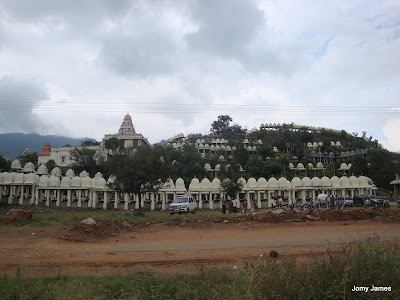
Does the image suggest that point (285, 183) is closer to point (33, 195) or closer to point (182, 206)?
point (182, 206)

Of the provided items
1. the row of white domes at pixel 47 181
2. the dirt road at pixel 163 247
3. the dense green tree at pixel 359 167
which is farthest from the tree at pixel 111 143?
the dirt road at pixel 163 247

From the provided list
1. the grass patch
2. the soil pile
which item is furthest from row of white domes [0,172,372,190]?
the grass patch

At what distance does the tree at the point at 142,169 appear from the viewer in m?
26.8

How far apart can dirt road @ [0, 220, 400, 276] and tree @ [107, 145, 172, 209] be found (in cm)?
905

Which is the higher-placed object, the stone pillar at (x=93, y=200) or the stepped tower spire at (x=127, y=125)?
the stepped tower spire at (x=127, y=125)

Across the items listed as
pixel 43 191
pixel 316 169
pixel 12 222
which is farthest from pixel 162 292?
pixel 316 169

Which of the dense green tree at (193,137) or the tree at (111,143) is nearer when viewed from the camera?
the tree at (111,143)

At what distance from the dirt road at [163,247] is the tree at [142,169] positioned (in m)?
9.05

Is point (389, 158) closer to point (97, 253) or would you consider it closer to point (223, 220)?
point (223, 220)

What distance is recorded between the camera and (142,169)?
26688mm

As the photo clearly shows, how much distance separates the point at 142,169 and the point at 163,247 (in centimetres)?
1473

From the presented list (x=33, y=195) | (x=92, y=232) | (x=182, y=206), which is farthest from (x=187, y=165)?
(x=92, y=232)

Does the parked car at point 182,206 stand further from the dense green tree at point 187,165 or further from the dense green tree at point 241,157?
the dense green tree at point 241,157

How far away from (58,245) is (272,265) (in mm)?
9876
